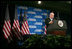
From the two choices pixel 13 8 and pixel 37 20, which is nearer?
pixel 13 8

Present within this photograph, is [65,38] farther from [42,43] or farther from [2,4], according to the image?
[2,4]

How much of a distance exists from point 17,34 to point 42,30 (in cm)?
330

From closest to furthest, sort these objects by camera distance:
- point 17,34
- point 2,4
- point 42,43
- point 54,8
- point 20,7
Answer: point 42,43 → point 17,34 → point 2,4 → point 20,7 → point 54,8

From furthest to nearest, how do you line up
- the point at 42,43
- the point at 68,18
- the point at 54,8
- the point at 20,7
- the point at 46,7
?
the point at 68,18 → the point at 54,8 → the point at 46,7 → the point at 20,7 → the point at 42,43

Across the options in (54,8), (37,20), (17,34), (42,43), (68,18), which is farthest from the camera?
(68,18)

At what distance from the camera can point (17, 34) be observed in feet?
24.1

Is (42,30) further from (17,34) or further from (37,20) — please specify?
(17,34)

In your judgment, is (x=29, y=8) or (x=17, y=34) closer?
(x=17, y=34)

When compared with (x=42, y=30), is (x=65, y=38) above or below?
above

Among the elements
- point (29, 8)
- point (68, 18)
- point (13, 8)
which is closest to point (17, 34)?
point (13, 8)

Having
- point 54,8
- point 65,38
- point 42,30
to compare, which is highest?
point 54,8

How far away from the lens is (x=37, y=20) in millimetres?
10141

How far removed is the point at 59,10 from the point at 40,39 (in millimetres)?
9291

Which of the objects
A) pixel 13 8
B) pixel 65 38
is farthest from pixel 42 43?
pixel 13 8
